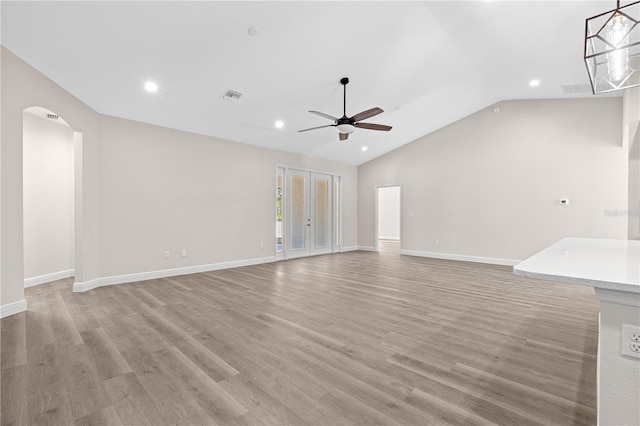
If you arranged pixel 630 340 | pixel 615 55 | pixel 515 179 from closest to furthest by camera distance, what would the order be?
pixel 630 340, pixel 615 55, pixel 515 179

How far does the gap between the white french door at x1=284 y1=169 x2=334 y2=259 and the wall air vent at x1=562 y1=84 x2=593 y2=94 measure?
5623 millimetres

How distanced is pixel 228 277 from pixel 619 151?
779cm

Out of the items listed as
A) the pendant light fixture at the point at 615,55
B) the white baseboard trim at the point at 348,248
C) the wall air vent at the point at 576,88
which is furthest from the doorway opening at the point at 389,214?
the pendant light fixture at the point at 615,55

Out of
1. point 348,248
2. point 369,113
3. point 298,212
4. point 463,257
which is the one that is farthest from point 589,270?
point 348,248

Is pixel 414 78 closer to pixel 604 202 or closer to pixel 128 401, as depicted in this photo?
pixel 604 202

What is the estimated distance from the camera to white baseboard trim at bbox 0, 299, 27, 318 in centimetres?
320

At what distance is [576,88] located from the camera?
18.0 ft

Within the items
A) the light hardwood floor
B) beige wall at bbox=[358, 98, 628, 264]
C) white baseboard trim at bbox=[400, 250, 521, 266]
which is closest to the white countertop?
the light hardwood floor

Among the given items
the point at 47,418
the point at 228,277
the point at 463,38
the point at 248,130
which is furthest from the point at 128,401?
the point at 463,38

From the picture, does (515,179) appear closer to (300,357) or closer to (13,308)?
(300,357)

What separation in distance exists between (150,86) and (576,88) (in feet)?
24.4

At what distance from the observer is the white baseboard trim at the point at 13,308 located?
3197mm

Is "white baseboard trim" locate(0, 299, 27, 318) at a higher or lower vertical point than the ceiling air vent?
lower

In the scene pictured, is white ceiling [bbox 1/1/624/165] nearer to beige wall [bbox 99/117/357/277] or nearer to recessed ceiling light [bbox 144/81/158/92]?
recessed ceiling light [bbox 144/81/158/92]
